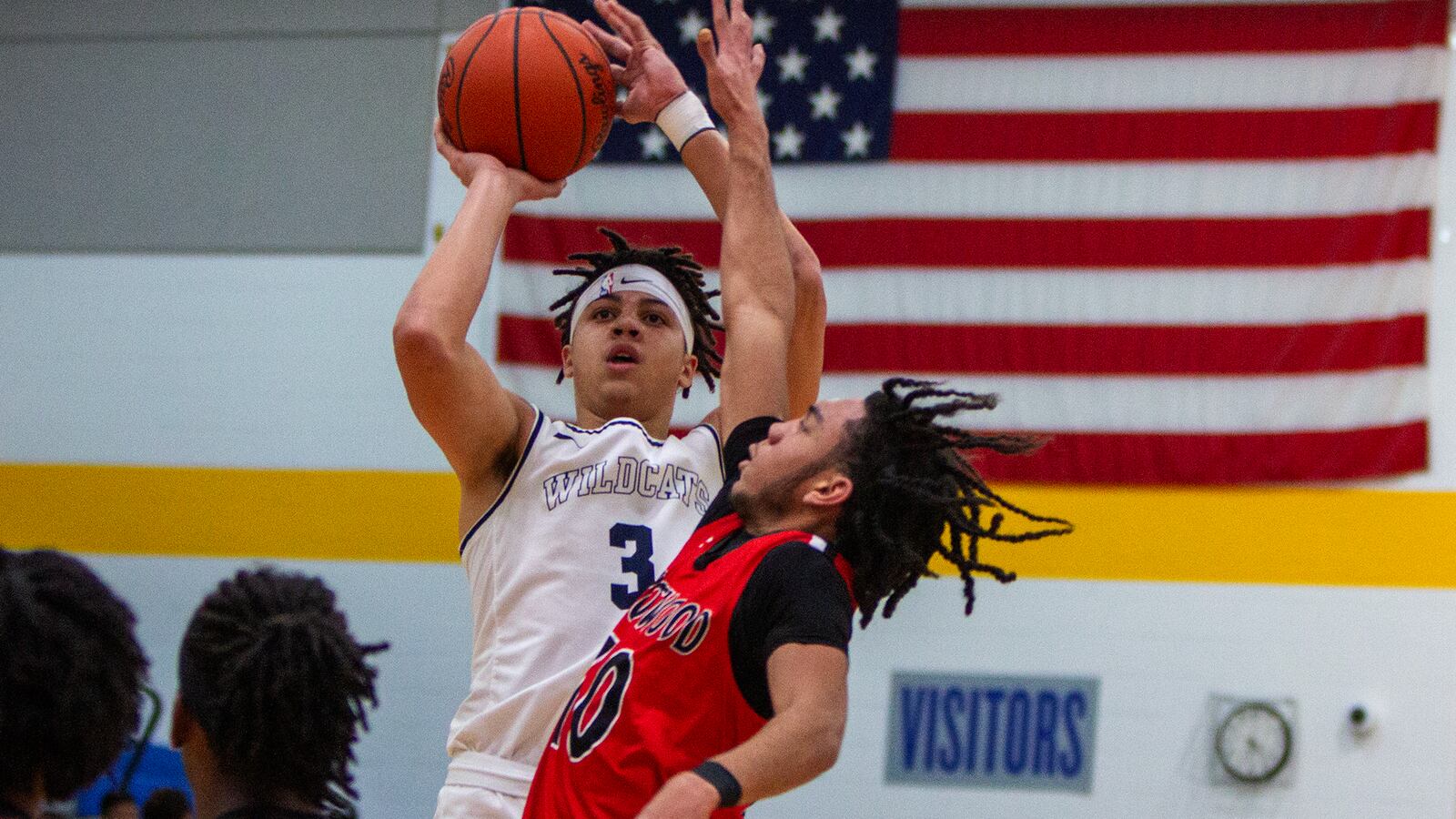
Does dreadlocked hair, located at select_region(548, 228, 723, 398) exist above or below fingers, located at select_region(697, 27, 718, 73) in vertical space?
below

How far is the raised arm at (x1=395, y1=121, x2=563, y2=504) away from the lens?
→ 8.90ft

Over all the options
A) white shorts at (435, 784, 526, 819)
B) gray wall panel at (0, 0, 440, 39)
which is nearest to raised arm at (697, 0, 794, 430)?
white shorts at (435, 784, 526, 819)

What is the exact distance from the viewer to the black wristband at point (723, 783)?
1.97 metres

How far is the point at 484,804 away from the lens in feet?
9.55

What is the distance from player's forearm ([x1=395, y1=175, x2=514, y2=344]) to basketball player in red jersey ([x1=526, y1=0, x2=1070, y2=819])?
0.54 metres

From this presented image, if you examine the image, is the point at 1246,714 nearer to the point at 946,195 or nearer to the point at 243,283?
the point at 946,195

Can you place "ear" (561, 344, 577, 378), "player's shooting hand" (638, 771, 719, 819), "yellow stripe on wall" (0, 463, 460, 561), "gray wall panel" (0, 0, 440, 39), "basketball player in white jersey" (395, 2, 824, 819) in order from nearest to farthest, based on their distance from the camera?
1. "player's shooting hand" (638, 771, 719, 819)
2. "basketball player in white jersey" (395, 2, 824, 819)
3. "ear" (561, 344, 577, 378)
4. "yellow stripe on wall" (0, 463, 460, 561)
5. "gray wall panel" (0, 0, 440, 39)

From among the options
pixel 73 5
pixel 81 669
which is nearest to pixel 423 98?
pixel 73 5

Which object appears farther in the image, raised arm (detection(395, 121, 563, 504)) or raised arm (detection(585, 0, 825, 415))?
raised arm (detection(585, 0, 825, 415))

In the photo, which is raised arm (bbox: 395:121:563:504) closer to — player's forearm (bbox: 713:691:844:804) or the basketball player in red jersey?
the basketball player in red jersey

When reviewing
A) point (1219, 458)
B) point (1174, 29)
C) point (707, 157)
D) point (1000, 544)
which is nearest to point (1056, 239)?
point (1174, 29)

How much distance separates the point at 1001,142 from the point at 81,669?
5.65 meters

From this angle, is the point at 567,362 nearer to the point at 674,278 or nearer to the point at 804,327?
the point at 674,278

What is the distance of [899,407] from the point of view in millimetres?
2506
